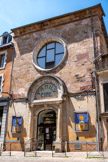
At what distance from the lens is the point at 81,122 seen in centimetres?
1467

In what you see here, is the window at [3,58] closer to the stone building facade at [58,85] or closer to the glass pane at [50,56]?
the stone building facade at [58,85]

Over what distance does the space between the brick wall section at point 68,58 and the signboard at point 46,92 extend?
1.27 meters

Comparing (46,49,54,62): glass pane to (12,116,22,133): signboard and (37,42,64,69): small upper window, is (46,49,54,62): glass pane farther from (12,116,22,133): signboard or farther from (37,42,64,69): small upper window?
(12,116,22,133): signboard

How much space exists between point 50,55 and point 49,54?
20 centimetres

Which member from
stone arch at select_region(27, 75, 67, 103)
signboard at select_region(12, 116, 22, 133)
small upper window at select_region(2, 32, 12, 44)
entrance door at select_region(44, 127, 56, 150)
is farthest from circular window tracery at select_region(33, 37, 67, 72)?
entrance door at select_region(44, 127, 56, 150)

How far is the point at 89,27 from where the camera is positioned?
17.4 meters

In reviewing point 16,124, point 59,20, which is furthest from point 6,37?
point 16,124

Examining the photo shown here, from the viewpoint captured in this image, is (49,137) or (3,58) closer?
(49,137)

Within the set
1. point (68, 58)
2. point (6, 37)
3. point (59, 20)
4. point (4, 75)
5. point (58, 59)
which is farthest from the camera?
point (6, 37)

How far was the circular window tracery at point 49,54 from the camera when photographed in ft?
59.4

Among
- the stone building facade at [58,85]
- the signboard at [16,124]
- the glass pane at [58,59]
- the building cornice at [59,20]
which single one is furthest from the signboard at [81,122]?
the building cornice at [59,20]

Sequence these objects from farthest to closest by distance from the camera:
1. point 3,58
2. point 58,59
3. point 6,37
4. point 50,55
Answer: point 6,37 → point 3,58 → point 50,55 → point 58,59

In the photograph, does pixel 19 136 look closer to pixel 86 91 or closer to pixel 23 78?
pixel 23 78

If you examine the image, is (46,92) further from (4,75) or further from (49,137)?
(4,75)
